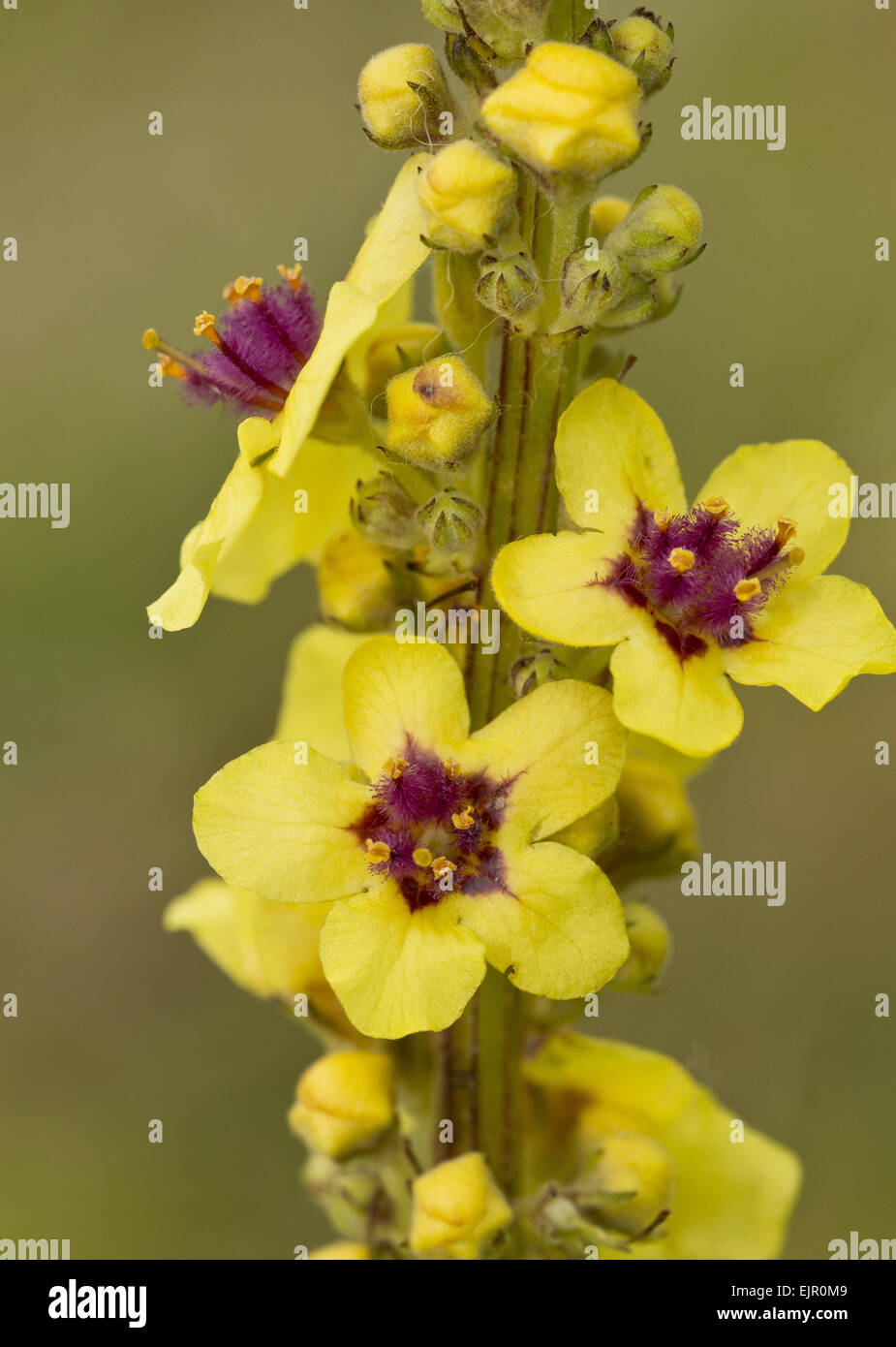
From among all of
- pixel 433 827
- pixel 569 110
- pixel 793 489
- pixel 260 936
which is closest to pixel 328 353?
pixel 569 110

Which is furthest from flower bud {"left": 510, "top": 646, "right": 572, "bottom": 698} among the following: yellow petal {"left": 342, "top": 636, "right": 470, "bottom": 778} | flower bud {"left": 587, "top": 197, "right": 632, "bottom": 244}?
flower bud {"left": 587, "top": 197, "right": 632, "bottom": 244}

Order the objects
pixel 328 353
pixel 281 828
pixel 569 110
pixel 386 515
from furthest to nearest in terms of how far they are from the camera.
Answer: pixel 386 515 < pixel 281 828 < pixel 328 353 < pixel 569 110

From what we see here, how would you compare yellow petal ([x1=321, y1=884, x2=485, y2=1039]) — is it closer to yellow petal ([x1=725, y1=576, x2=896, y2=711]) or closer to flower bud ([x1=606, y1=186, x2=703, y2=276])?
yellow petal ([x1=725, y1=576, x2=896, y2=711])

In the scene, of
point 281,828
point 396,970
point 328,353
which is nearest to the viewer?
point 328,353

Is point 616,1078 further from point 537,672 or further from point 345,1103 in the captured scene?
point 537,672

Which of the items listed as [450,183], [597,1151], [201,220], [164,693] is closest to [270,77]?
[201,220]

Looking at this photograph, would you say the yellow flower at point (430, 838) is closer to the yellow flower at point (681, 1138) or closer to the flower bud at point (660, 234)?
the flower bud at point (660, 234)
